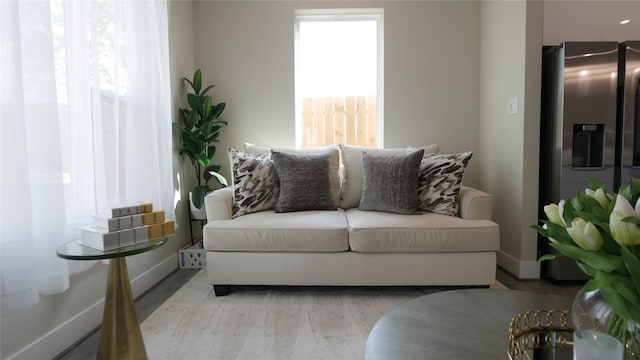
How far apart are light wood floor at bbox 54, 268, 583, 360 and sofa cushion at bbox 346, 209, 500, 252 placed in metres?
0.52

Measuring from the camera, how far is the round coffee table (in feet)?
2.54

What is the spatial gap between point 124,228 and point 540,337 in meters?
1.42

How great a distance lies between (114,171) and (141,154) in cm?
25

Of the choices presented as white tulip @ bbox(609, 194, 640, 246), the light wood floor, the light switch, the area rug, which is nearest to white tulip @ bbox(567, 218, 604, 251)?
white tulip @ bbox(609, 194, 640, 246)

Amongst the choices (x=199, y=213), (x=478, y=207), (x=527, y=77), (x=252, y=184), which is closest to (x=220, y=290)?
(x=252, y=184)

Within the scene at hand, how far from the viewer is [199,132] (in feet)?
9.01

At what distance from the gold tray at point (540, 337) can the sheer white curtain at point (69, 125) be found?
159 centimetres

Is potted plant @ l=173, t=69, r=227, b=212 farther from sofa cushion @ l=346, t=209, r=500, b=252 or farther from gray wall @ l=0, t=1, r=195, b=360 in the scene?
sofa cushion @ l=346, t=209, r=500, b=252

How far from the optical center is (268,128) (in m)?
3.18

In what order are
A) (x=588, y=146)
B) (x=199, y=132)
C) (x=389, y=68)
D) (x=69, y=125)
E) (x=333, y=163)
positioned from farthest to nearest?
(x=389, y=68), (x=199, y=132), (x=333, y=163), (x=588, y=146), (x=69, y=125)

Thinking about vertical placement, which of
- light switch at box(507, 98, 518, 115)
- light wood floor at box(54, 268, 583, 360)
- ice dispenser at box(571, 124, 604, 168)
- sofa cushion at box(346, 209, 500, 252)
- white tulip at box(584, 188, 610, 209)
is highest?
light switch at box(507, 98, 518, 115)

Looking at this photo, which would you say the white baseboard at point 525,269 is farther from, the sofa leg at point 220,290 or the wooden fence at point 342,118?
the sofa leg at point 220,290

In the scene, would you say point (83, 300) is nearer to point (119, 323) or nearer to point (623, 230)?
point (119, 323)

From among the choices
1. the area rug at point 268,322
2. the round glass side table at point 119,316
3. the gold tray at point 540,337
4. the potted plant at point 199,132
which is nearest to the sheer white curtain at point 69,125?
the round glass side table at point 119,316
